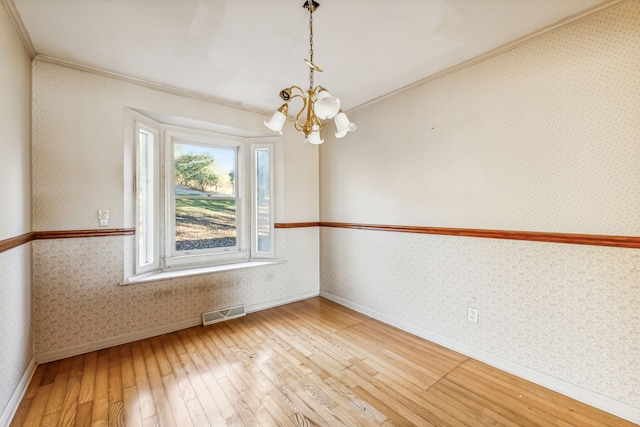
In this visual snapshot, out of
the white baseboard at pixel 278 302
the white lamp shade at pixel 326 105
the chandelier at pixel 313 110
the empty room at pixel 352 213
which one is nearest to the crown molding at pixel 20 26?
the empty room at pixel 352 213

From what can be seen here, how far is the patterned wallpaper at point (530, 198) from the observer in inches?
65.2

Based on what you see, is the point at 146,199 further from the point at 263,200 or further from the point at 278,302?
the point at 278,302

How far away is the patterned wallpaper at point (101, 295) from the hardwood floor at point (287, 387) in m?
0.22

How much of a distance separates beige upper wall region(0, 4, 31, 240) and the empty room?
0.09ft

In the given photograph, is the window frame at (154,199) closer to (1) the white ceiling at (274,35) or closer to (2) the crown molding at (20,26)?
(1) the white ceiling at (274,35)

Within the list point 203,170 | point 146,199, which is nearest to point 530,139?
point 203,170

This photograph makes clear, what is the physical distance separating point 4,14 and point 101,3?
595 mm

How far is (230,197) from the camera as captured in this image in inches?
138

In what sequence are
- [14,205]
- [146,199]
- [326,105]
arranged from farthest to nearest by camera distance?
[146,199]
[14,205]
[326,105]

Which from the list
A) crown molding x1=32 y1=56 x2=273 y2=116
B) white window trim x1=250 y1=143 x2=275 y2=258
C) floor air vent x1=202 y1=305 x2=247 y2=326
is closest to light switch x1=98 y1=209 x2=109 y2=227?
crown molding x1=32 y1=56 x2=273 y2=116

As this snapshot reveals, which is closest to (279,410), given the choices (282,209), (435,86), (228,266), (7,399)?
(7,399)

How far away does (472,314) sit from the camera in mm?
2301

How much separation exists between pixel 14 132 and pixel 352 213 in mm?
2997

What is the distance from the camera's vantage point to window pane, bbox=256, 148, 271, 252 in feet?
12.0
